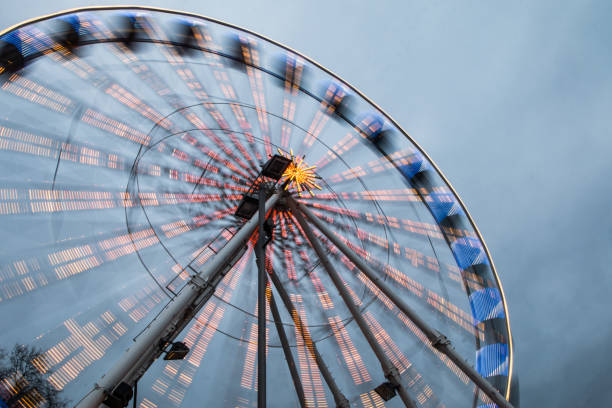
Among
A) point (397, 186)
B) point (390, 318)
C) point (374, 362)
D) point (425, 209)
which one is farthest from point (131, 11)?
point (374, 362)

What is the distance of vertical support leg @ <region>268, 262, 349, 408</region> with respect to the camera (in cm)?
752

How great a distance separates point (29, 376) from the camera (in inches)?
283

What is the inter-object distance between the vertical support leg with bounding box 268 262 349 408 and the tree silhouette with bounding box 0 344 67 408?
4.68 m

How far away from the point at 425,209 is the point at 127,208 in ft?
27.3

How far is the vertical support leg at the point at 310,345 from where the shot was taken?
7520mm

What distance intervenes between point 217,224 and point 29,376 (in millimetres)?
4964

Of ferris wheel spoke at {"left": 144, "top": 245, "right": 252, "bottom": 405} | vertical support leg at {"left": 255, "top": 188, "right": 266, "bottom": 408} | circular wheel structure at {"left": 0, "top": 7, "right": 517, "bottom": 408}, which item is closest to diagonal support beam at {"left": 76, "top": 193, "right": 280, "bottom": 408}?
circular wheel structure at {"left": 0, "top": 7, "right": 517, "bottom": 408}

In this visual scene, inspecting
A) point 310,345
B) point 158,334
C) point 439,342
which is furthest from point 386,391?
point 158,334

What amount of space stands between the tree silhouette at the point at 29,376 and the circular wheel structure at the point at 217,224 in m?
0.34

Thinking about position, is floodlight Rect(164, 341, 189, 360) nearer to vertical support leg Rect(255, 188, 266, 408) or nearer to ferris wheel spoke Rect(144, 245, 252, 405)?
vertical support leg Rect(255, 188, 266, 408)

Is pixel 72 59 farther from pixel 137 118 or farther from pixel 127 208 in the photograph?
pixel 127 208

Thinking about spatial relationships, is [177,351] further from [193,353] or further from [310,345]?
[310,345]

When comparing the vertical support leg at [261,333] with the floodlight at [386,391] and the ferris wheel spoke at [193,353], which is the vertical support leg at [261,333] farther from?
the ferris wheel spoke at [193,353]

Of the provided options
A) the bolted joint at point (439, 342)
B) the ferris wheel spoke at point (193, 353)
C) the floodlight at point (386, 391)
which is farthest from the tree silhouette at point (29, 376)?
the bolted joint at point (439, 342)
